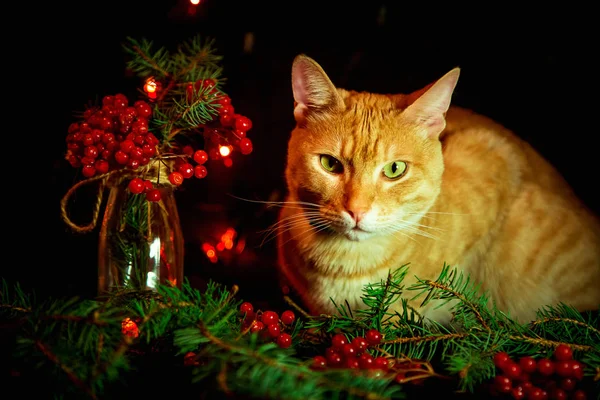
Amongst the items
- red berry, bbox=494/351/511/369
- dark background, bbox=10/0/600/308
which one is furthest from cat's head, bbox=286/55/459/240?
dark background, bbox=10/0/600/308

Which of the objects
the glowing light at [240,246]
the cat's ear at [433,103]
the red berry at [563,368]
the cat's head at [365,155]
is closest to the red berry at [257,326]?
the cat's head at [365,155]

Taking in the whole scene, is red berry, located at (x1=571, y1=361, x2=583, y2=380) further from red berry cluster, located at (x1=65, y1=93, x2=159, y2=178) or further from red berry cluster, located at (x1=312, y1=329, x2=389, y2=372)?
red berry cluster, located at (x1=65, y1=93, x2=159, y2=178)

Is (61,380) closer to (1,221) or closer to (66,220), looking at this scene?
(66,220)

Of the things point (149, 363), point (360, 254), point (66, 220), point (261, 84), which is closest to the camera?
point (149, 363)

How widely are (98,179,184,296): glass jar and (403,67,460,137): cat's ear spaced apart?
690 mm

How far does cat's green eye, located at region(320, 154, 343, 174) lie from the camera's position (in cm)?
145

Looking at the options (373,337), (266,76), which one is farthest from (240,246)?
(373,337)

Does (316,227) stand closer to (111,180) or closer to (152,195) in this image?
(152,195)

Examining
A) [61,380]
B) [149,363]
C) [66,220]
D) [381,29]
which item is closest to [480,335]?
[149,363]

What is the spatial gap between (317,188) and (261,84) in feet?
2.63

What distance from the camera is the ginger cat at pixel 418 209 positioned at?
1401 millimetres

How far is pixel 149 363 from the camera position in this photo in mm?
1082

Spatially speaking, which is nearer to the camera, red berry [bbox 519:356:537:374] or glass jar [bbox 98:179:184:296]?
red berry [bbox 519:356:537:374]

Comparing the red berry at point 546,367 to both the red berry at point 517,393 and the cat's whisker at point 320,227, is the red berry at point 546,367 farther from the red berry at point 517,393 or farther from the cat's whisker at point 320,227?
the cat's whisker at point 320,227
